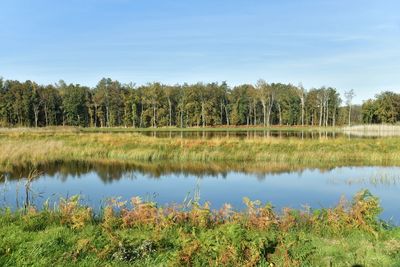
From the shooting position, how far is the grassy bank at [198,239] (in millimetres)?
5723

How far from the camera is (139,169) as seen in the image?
22.6 metres

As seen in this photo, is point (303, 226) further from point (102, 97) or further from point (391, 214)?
point (102, 97)

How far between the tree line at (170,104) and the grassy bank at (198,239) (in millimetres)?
78277

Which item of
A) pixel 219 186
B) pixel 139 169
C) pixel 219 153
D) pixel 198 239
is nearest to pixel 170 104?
pixel 219 153

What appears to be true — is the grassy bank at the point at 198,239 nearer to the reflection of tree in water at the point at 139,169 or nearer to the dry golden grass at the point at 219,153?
the reflection of tree in water at the point at 139,169

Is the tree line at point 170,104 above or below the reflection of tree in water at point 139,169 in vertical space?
above

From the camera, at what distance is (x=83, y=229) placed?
732 centimetres

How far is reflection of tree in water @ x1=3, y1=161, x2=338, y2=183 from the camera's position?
2023 centimetres

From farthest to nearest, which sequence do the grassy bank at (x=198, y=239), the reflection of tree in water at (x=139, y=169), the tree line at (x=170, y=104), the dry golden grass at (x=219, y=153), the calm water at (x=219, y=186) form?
the tree line at (x=170, y=104)
the dry golden grass at (x=219, y=153)
the reflection of tree in water at (x=139, y=169)
the calm water at (x=219, y=186)
the grassy bank at (x=198, y=239)

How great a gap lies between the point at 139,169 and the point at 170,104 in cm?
6433

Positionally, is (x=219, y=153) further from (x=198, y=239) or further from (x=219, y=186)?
(x=198, y=239)

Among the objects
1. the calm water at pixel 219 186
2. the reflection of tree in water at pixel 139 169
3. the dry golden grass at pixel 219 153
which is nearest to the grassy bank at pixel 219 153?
the dry golden grass at pixel 219 153

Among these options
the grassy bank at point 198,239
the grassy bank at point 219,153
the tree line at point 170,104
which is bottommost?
the grassy bank at point 219,153

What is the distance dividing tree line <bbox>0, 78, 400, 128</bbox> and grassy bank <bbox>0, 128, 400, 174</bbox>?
56.7 metres
